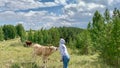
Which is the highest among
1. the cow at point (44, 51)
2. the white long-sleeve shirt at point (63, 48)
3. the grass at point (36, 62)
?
the white long-sleeve shirt at point (63, 48)

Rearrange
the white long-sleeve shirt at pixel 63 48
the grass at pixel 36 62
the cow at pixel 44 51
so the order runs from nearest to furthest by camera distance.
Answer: the white long-sleeve shirt at pixel 63 48 < the cow at pixel 44 51 < the grass at pixel 36 62

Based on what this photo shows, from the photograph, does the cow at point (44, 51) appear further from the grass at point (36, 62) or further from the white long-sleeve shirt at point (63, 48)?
the white long-sleeve shirt at point (63, 48)

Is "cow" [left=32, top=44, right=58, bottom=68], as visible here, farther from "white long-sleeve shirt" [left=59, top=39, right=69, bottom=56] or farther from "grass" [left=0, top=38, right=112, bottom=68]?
"white long-sleeve shirt" [left=59, top=39, right=69, bottom=56]

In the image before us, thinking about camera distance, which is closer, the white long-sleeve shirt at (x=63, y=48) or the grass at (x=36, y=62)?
the white long-sleeve shirt at (x=63, y=48)

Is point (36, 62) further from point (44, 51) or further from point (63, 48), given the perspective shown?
point (63, 48)

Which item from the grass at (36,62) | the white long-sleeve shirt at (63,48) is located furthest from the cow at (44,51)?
the white long-sleeve shirt at (63,48)

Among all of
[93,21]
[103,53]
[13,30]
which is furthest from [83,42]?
[13,30]

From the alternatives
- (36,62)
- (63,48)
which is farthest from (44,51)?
(63,48)

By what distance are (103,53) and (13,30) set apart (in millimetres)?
145469

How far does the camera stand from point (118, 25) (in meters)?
27.0

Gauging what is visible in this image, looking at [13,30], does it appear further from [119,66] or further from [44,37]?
[119,66]

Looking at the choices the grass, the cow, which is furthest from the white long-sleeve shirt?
the grass

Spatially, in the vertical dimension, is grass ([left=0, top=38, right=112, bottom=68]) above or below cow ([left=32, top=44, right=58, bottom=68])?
below

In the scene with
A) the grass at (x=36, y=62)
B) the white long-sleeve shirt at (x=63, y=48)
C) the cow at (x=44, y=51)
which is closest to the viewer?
the white long-sleeve shirt at (x=63, y=48)
